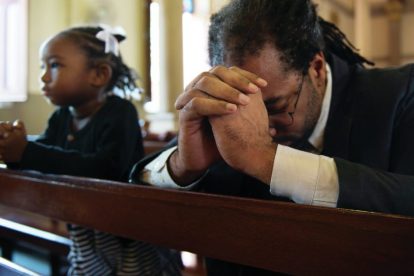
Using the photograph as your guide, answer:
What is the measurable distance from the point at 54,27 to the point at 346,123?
1436 millimetres

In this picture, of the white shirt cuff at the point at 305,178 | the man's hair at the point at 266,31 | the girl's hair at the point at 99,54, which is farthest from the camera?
the girl's hair at the point at 99,54

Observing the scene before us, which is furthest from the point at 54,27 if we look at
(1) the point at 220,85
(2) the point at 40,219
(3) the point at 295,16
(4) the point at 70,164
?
(1) the point at 220,85

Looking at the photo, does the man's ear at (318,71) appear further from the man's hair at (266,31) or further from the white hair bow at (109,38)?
the white hair bow at (109,38)

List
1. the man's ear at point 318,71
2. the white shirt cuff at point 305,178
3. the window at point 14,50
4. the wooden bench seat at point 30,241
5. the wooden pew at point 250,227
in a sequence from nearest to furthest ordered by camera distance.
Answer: the wooden pew at point 250,227, the white shirt cuff at point 305,178, the man's ear at point 318,71, the wooden bench seat at point 30,241, the window at point 14,50

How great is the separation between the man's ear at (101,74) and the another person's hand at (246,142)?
2.50ft

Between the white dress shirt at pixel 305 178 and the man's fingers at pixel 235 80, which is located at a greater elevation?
the man's fingers at pixel 235 80

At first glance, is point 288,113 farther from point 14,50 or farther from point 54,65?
point 14,50

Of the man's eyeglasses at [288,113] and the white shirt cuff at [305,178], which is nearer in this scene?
the white shirt cuff at [305,178]

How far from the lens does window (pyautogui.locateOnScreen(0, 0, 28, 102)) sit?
155 centimetres

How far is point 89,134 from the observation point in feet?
3.71

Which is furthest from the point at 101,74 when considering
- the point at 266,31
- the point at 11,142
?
the point at 266,31

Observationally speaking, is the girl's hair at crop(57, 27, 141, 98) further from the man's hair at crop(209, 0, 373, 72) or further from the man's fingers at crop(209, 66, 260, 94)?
the man's fingers at crop(209, 66, 260, 94)

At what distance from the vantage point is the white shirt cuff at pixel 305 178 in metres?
0.54

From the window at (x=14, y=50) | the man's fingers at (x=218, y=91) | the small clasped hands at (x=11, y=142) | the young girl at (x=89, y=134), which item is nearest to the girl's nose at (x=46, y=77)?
the young girl at (x=89, y=134)
